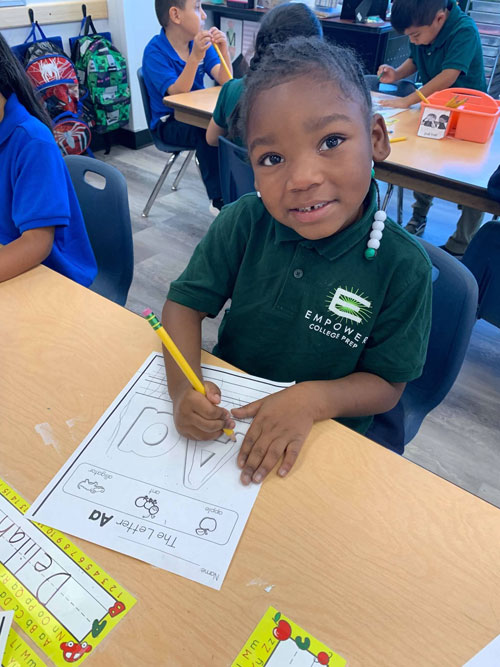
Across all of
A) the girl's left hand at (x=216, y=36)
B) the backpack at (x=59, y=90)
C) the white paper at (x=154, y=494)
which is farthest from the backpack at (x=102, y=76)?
the white paper at (x=154, y=494)

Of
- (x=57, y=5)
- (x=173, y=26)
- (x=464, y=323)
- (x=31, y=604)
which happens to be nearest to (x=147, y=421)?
(x=31, y=604)

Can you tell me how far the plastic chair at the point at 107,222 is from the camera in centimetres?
128

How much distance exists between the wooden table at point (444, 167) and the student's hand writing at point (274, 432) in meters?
1.33

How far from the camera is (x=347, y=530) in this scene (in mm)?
548

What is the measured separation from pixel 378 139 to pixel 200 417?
51cm

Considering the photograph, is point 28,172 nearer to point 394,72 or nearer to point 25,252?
point 25,252

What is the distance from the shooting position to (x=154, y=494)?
574 mm

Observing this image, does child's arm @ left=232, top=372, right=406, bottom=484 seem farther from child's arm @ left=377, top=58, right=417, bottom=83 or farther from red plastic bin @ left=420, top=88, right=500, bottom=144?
child's arm @ left=377, top=58, right=417, bottom=83

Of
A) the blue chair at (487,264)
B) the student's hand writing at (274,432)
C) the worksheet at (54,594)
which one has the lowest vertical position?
the blue chair at (487,264)

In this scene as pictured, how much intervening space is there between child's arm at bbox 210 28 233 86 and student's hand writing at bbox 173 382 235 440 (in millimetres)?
2297

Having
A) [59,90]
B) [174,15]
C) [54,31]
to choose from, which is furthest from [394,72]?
[54,31]

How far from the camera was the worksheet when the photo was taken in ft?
1.48

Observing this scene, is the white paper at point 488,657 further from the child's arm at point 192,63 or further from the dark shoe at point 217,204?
the child's arm at point 192,63

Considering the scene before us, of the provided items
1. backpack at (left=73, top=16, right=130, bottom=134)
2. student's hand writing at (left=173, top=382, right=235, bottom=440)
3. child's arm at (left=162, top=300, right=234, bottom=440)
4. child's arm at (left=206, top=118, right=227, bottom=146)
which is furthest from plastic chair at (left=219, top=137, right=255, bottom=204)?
backpack at (left=73, top=16, right=130, bottom=134)
